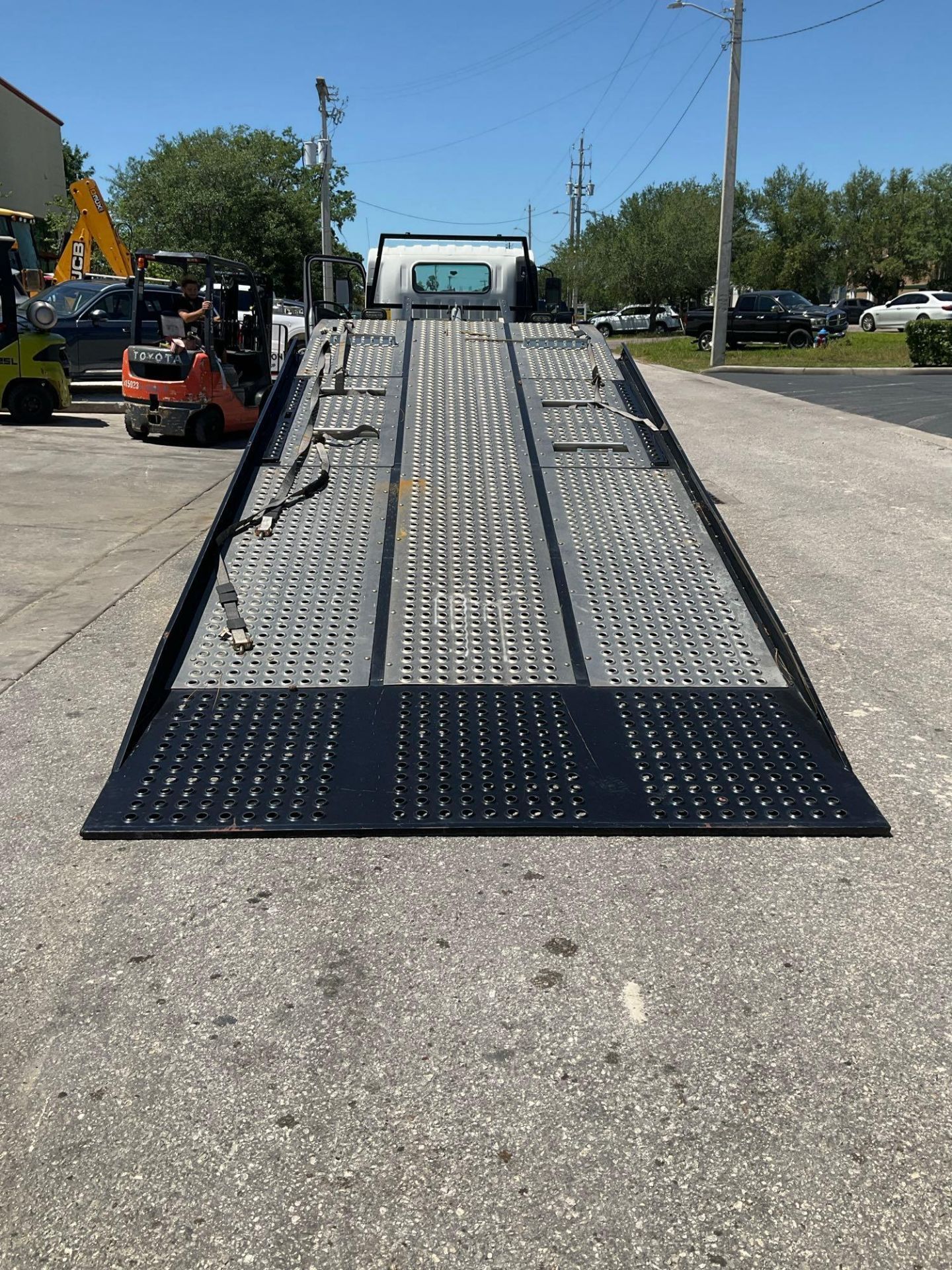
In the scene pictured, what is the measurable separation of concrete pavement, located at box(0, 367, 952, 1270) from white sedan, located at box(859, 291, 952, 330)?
126 feet

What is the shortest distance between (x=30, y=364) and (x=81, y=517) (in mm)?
6920

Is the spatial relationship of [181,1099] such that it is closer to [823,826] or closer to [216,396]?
[823,826]

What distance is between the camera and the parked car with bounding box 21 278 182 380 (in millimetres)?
18219

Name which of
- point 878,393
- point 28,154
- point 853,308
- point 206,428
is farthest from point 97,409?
point 853,308

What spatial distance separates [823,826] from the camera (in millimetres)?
3604

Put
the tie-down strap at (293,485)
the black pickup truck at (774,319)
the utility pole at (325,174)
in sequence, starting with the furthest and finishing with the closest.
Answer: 1. the utility pole at (325,174)
2. the black pickup truck at (774,319)
3. the tie-down strap at (293,485)

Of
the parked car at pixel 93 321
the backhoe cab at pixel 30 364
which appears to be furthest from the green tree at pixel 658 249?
the backhoe cab at pixel 30 364

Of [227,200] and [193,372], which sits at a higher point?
[227,200]

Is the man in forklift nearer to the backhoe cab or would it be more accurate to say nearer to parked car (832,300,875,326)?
the backhoe cab

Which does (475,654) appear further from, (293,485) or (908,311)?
(908,311)

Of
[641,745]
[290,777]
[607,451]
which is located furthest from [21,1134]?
[607,451]

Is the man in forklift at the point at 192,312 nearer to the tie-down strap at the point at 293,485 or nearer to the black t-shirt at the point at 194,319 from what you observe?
the black t-shirt at the point at 194,319

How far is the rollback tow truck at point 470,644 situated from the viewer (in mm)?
3703

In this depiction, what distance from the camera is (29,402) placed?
15.0 metres
